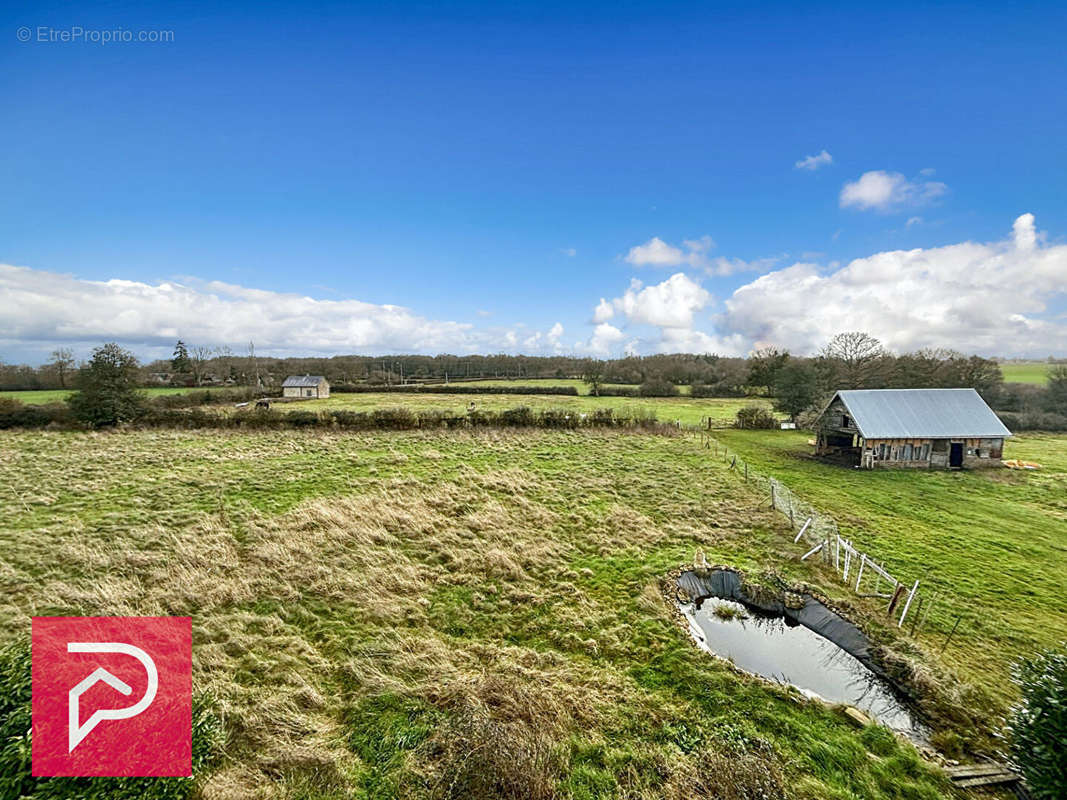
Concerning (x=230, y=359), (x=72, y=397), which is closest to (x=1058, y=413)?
(x=72, y=397)

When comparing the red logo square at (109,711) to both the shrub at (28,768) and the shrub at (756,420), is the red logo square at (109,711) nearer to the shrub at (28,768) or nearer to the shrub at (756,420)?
the shrub at (28,768)

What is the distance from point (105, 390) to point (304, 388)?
26164mm

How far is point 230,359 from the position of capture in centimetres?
7344

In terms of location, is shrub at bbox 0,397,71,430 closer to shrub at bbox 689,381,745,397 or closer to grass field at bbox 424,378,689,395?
grass field at bbox 424,378,689,395

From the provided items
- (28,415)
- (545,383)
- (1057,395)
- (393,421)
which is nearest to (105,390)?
(28,415)

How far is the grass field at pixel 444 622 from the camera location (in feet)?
19.4

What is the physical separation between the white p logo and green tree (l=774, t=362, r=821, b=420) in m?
45.3

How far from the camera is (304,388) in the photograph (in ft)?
192

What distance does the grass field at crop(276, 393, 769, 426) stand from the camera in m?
46.3

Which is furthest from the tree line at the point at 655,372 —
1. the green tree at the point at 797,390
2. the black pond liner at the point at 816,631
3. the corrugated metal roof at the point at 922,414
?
the black pond liner at the point at 816,631

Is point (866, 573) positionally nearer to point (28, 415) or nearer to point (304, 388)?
point (28, 415)

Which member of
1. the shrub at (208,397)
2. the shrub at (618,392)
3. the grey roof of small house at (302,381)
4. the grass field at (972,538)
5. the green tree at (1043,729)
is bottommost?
the grass field at (972,538)

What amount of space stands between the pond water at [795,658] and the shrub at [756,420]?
33.4m

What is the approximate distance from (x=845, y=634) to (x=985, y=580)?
6.43 metres
